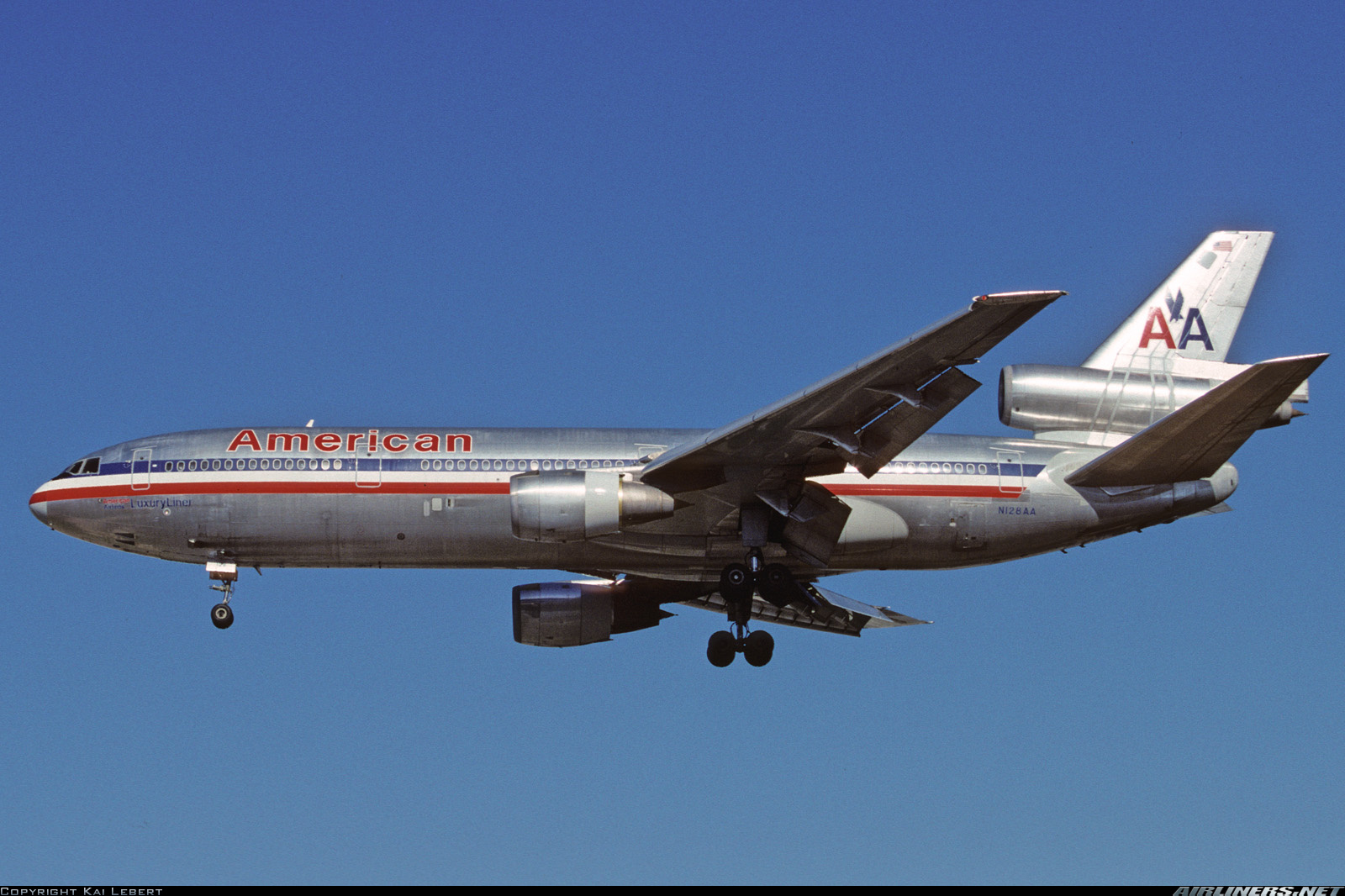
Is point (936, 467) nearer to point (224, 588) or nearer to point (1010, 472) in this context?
point (1010, 472)

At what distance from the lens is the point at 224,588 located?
121 ft

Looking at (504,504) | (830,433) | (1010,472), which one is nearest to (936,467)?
(1010,472)

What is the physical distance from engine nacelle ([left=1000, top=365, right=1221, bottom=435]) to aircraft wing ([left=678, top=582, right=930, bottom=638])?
7347 millimetres

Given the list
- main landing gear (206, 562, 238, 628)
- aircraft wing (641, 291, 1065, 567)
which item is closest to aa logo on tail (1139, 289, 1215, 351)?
aircraft wing (641, 291, 1065, 567)

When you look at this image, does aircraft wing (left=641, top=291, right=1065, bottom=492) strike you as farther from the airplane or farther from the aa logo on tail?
the aa logo on tail

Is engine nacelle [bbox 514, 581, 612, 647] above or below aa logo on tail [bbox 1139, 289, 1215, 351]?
below

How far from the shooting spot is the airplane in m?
34.4

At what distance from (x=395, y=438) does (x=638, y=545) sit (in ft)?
19.2

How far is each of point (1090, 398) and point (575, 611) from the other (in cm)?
1251

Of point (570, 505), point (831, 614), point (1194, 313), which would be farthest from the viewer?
point (831, 614)

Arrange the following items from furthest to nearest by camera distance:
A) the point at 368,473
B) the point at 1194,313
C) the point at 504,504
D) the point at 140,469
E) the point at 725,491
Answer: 1. the point at 1194,313
2. the point at 140,469
3. the point at 368,473
4. the point at 504,504
5. the point at 725,491

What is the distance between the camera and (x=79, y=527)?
122ft

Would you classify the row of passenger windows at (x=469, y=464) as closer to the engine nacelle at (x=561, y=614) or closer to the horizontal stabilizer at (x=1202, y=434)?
the engine nacelle at (x=561, y=614)

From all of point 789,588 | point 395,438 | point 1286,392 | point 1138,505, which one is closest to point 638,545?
point 789,588
